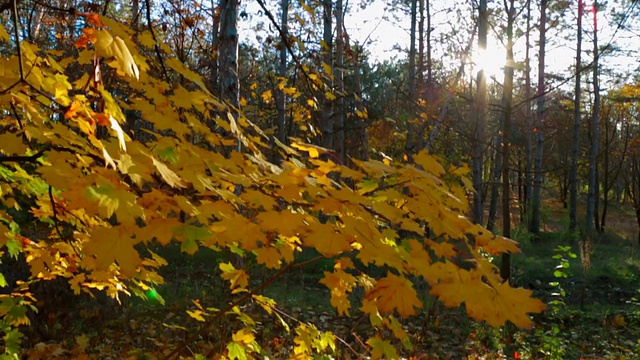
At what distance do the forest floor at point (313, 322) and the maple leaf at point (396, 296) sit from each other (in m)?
1.94

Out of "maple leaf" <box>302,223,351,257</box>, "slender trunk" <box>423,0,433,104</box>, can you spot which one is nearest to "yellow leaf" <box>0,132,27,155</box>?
"maple leaf" <box>302,223,351,257</box>

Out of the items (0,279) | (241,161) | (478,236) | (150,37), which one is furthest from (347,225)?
(0,279)

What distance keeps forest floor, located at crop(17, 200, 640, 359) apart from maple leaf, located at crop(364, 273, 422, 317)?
6.36 ft

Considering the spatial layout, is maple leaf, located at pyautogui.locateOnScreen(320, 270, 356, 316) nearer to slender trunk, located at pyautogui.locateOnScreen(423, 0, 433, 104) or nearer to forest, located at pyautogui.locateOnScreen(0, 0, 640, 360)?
forest, located at pyautogui.locateOnScreen(0, 0, 640, 360)

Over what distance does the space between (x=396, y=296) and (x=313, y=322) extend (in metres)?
4.71

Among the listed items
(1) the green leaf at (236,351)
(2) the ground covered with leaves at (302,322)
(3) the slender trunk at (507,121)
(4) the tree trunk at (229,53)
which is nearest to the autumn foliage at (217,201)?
(1) the green leaf at (236,351)

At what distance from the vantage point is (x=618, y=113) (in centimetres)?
2239

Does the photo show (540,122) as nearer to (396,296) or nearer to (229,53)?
(229,53)

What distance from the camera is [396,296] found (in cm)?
120

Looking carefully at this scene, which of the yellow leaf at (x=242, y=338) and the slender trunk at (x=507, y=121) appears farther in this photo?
the slender trunk at (x=507, y=121)

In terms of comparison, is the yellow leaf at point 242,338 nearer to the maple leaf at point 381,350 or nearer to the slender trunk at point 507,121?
the maple leaf at point 381,350

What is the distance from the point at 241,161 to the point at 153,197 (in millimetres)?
467

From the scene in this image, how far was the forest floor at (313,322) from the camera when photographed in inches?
173

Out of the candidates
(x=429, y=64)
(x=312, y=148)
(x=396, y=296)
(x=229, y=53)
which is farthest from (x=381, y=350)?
(x=429, y=64)
